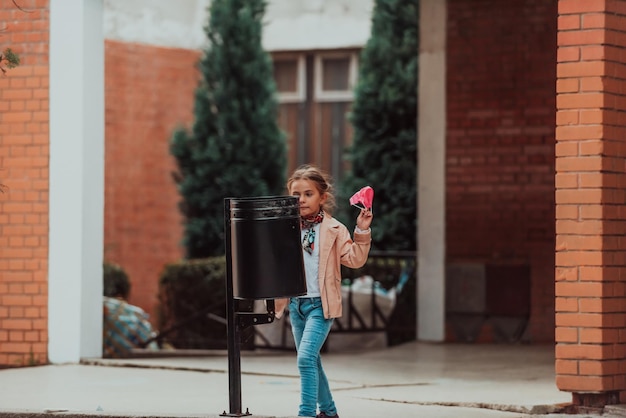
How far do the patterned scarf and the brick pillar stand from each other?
4.91 feet

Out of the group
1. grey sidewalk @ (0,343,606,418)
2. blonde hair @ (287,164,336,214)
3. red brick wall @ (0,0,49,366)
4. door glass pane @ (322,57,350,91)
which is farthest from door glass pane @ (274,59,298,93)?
blonde hair @ (287,164,336,214)

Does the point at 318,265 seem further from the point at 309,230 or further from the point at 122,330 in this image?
the point at 122,330

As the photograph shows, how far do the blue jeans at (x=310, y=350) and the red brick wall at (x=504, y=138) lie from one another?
6830mm

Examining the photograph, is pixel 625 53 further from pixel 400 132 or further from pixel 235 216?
pixel 400 132

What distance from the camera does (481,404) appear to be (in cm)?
784

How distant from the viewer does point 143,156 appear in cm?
1867

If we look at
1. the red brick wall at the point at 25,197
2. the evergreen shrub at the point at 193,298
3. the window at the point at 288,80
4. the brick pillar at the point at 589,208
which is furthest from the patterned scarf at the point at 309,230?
the window at the point at 288,80

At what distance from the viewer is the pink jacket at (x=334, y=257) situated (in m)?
6.73

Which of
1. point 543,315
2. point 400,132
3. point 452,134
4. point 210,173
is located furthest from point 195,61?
point 543,315

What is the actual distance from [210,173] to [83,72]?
7682 millimetres

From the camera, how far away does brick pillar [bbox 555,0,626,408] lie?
7432 mm

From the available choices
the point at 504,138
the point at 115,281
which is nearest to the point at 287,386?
the point at 504,138

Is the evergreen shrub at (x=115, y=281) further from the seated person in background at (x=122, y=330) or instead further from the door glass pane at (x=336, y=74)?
the door glass pane at (x=336, y=74)

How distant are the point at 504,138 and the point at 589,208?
20.2 ft
